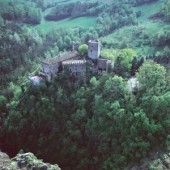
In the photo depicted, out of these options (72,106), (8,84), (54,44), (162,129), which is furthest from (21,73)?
(162,129)

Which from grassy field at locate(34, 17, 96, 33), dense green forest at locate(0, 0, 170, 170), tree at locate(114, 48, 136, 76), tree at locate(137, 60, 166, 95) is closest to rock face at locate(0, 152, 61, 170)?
dense green forest at locate(0, 0, 170, 170)

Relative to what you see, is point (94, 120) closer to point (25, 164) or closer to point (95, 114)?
point (95, 114)

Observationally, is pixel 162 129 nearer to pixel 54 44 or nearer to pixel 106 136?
pixel 106 136

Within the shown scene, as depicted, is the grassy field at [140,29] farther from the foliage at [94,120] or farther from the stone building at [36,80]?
the stone building at [36,80]

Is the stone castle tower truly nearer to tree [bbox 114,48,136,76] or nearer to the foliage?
tree [bbox 114,48,136,76]

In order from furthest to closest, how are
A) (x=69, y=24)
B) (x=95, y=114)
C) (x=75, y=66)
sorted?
(x=69, y=24)
(x=75, y=66)
(x=95, y=114)

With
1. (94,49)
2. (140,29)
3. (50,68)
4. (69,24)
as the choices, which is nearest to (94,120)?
(50,68)
